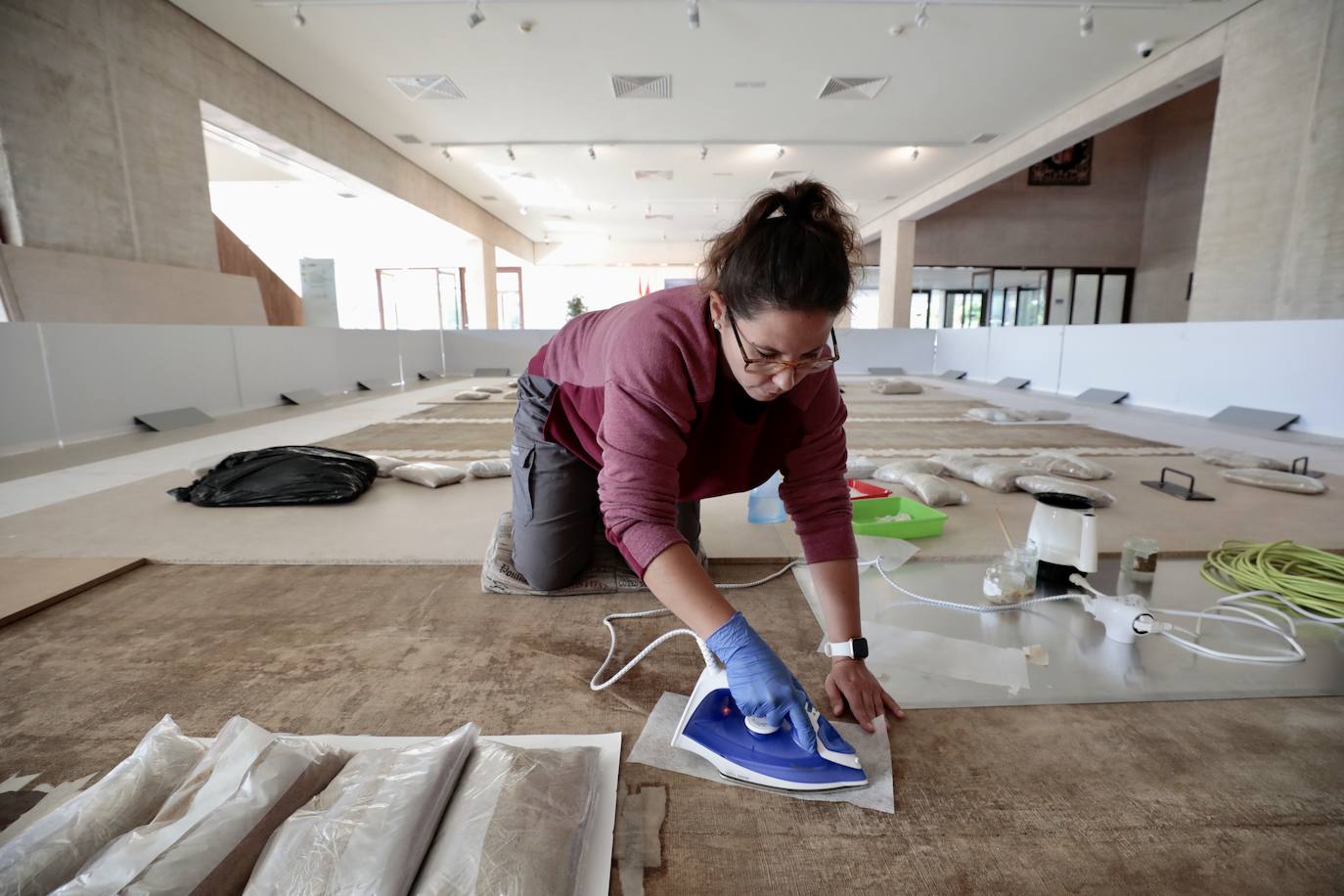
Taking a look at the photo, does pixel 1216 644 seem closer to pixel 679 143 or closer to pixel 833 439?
pixel 833 439

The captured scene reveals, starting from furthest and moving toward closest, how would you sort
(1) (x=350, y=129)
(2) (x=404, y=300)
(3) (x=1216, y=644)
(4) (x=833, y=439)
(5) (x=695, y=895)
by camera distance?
(2) (x=404, y=300)
(1) (x=350, y=129)
(3) (x=1216, y=644)
(4) (x=833, y=439)
(5) (x=695, y=895)

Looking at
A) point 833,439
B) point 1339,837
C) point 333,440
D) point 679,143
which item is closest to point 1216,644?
point 1339,837

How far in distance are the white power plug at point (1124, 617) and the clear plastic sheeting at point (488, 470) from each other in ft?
Result: 7.57

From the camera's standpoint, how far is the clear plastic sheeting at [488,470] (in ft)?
9.40

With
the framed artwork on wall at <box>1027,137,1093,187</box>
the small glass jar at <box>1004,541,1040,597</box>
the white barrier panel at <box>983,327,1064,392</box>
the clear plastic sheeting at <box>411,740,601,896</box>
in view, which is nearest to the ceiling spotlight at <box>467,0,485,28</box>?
the small glass jar at <box>1004,541,1040,597</box>

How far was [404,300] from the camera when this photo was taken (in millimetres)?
14312

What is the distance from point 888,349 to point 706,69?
4.94 m

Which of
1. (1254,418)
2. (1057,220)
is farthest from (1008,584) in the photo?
(1057,220)

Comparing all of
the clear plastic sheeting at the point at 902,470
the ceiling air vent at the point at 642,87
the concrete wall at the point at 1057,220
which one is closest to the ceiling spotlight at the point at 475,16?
the ceiling air vent at the point at 642,87

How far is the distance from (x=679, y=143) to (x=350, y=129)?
12.9 feet

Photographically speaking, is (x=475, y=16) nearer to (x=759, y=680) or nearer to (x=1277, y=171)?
(x=759, y=680)

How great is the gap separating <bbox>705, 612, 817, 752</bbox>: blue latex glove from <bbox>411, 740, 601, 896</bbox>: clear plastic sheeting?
10.0 inches

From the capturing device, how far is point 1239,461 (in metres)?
2.97

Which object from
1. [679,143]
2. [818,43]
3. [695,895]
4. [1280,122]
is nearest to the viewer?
[695,895]
